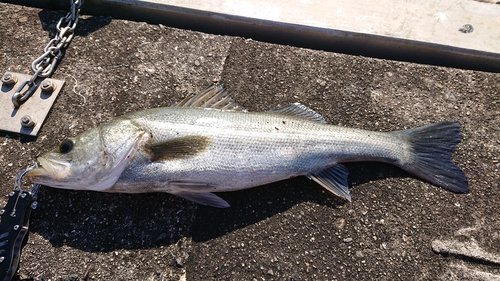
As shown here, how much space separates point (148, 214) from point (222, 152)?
0.92 m

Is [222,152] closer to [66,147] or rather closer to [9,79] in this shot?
[66,147]

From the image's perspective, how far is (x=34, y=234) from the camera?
2871 millimetres

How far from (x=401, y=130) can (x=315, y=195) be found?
1078 mm

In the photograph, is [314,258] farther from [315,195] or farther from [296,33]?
[296,33]

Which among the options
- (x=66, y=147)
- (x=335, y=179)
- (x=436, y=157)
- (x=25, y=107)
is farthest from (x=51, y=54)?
(x=436, y=157)

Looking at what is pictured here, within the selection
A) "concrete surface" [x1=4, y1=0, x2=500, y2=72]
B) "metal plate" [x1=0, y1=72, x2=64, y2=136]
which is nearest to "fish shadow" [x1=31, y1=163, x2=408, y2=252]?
"metal plate" [x1=0, y1=72, x2=64, y2=136]

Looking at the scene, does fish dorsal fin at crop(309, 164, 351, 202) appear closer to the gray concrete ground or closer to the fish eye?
the gray concrete ground

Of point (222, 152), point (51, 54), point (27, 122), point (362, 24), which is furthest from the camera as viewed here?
point (362, 24)

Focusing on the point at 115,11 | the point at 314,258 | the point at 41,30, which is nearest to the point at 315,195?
the point at 314,258

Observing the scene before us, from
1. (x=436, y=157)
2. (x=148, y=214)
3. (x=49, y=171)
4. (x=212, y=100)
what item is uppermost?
(x=212, y=100)

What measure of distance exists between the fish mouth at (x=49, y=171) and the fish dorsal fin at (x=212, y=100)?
43.3 inches

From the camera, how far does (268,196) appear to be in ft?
9.94

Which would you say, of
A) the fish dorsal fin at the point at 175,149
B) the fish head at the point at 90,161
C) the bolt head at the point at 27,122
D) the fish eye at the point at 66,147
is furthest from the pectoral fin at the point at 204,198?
the bolt head at the point at 27,122

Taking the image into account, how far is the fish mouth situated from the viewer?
2600 millimetres
